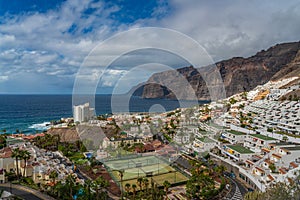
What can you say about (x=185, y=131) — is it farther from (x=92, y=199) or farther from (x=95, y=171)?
(x=92, y=199)

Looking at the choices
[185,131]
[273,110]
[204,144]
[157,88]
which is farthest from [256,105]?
[157,88]

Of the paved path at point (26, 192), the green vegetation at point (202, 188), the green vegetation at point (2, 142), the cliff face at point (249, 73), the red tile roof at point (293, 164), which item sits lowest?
the paved path at point (26, 192)

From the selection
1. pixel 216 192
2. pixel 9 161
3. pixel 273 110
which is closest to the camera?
pixel 216 192

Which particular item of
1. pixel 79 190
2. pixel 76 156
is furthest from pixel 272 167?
pixel 76 156

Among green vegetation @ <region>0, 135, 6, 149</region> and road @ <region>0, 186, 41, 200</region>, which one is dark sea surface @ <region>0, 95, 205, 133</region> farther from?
A: road @ <region>0, 186, 41, 200</region>

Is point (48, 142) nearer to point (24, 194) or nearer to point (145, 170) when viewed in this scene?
point (24, 194)

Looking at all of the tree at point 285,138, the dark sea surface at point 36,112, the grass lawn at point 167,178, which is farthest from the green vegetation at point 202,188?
the dark sea surface at point 36,112

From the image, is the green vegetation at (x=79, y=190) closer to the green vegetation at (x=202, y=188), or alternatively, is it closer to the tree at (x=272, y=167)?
the green vegetation at (x=202, y=188)

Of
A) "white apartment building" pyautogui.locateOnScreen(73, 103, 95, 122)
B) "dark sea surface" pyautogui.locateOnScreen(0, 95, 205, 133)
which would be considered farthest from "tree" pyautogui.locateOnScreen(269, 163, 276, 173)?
"dark sea surface" pyautogui.locateOnScreen(0, 95, 205, 133)
